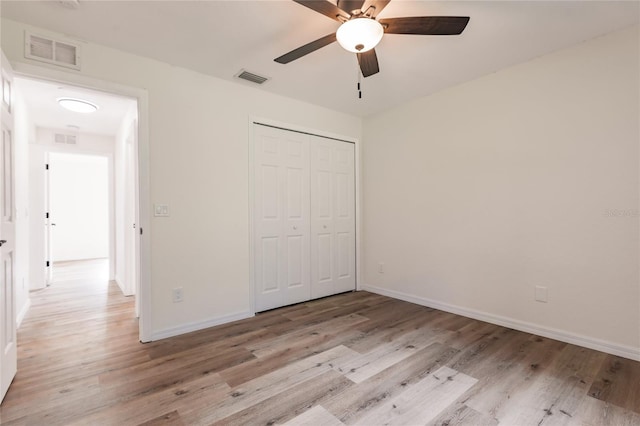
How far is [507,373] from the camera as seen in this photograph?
80.0 inches

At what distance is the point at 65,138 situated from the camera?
4531 mm

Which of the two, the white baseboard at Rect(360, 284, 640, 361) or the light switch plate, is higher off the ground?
the light switch plate

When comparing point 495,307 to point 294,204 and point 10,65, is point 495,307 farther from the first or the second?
point 10,65

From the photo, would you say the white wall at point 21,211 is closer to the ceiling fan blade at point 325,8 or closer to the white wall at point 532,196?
the ceiling fan blade at point 325,8

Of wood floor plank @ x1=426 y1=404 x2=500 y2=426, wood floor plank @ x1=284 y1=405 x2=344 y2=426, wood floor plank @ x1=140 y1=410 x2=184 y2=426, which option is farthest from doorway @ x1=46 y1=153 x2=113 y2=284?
wood floor plank @ x1=426 y1=404 x2=500 y2=426

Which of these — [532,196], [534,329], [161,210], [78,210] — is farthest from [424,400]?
[78,210]

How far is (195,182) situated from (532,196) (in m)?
3.10

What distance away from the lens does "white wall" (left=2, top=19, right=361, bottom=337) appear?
2650 millimetres

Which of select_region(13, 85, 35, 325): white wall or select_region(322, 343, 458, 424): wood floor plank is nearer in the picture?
select_region(322, 343, 458, 424): wood floor plank

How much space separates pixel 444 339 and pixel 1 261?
315cm

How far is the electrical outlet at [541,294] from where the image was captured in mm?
2629

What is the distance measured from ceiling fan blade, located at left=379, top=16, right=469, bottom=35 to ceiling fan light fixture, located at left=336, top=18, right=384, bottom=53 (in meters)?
0.07

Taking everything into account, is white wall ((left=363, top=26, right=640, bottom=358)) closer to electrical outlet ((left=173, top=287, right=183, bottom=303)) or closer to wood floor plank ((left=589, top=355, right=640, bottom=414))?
wood floor plank ((left=589, top=355, right=640, bottom=414))

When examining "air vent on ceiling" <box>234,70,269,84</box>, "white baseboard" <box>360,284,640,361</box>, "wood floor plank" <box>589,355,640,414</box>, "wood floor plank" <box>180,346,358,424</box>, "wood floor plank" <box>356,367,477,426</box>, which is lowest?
"wood floor plank" <box>180,346,358,424</box>
